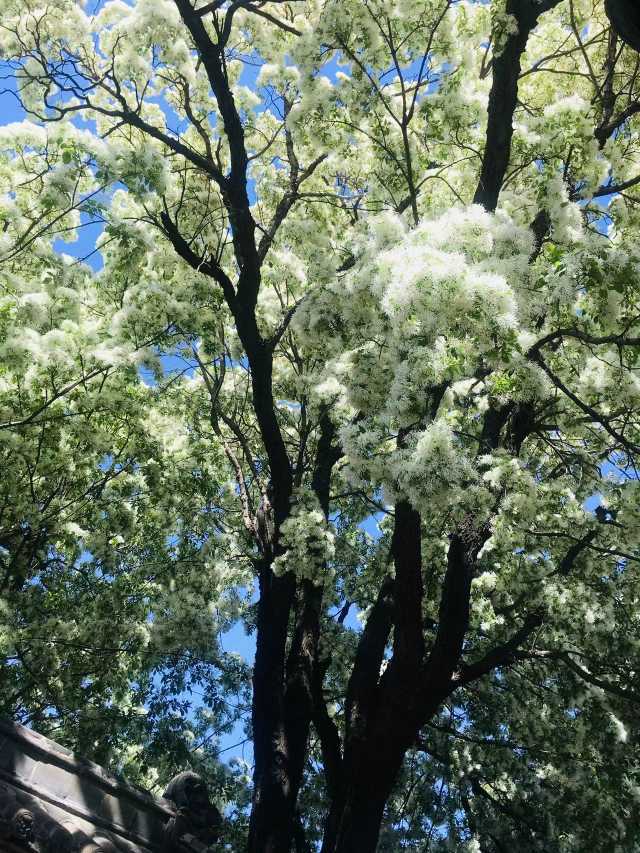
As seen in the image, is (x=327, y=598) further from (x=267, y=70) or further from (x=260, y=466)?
(x=267, y=70)

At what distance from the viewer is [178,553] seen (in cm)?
1292

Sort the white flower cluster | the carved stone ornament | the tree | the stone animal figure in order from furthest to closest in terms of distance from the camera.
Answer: the white flower cluster, the carved stone ornament, the tree, the stone animal figure

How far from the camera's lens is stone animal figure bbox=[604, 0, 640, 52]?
13.4 ft

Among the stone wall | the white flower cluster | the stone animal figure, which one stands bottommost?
the stone wall

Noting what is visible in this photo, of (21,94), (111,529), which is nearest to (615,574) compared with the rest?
(111,529)

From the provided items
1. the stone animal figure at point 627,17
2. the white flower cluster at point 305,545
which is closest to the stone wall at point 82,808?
the white flower cluster at point 305,545

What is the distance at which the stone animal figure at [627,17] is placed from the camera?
13.4 ft

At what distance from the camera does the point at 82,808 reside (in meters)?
7.43

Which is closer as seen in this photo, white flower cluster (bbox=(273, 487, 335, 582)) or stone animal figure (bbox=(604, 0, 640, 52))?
stone animal figure (bbox=(604, 0, 640, 52))

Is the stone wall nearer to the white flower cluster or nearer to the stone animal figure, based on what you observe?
the white flower cluster

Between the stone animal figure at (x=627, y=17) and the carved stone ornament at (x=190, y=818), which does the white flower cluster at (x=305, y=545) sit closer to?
the carved stone ornament at (x=190, y=818)

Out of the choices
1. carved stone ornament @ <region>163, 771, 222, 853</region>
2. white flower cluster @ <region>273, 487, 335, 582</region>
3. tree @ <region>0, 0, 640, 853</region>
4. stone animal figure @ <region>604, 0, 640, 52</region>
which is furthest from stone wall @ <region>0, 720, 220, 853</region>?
stone animal figure @ <region>604, 0, 640, 52</region>

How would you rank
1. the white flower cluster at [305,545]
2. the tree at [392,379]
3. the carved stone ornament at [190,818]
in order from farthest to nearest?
the white flower cluster at [305,545]
the carved stone ornament at [190,818]
the tree at [392,379]

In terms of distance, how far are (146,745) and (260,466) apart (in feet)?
16.4
